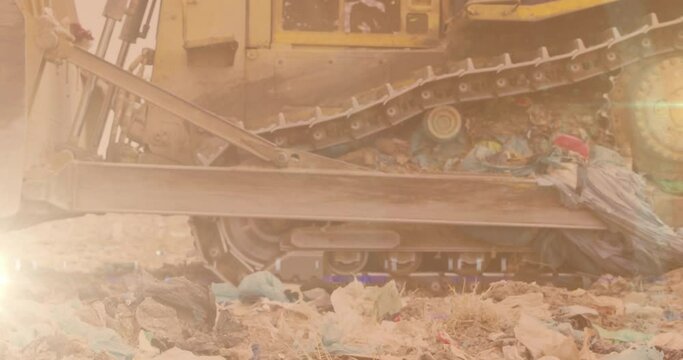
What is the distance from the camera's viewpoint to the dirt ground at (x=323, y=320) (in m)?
3.86

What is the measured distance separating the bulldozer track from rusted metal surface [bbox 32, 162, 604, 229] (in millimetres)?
340

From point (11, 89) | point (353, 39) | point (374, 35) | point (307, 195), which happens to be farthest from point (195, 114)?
point (374, 35)

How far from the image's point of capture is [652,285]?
5809mm

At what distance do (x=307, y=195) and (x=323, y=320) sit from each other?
1238 mm

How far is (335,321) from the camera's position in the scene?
435 cm

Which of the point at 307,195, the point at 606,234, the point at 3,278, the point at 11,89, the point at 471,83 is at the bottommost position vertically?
the point at 3,278

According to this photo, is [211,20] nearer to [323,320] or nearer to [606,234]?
[323,320]

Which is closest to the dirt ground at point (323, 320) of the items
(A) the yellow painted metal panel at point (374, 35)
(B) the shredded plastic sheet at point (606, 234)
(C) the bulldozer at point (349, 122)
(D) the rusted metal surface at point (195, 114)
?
(B) the shredded plastic sheet at point (606, 234)

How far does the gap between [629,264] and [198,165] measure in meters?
2.51

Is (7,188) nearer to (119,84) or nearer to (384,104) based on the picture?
(119,84)

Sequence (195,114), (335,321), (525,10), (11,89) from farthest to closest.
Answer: (525,10)
(195,114)
(11,89)
(335,321)

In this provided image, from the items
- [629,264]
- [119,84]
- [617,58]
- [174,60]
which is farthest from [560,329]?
[174,60]

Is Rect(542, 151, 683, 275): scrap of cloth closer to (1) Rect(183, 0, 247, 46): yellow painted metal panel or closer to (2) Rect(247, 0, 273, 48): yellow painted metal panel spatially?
(2) Rect(247, 0, 273, 48): yellow painted metal panel

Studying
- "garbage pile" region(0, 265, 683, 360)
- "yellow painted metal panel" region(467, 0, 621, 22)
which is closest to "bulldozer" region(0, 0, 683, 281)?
"yellow painted metal panel" region(467, 0, 621, 22)
